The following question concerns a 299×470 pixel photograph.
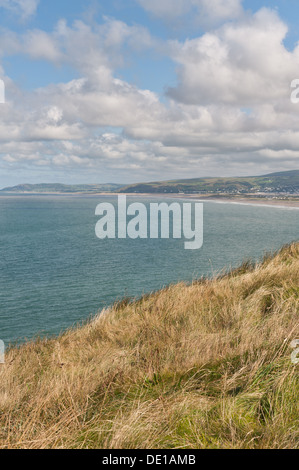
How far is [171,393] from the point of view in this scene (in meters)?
4.12

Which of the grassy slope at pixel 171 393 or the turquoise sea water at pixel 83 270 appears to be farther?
the turquoise sea water at pixel 83 270

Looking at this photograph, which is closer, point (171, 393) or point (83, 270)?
point (171, 393)

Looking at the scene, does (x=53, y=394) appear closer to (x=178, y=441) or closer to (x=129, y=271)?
(x=178, y=441)

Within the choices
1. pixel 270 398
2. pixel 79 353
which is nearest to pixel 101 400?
pixel 270 398

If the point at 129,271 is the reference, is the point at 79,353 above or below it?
above

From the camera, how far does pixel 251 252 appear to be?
39.9 metres

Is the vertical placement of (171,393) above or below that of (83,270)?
above

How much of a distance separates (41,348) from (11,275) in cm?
2522

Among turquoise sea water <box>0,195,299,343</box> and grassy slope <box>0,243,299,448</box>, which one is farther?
turquoise sea water <box>0,195,299,343</box>

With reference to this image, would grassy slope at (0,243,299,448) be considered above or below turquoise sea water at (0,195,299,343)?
above

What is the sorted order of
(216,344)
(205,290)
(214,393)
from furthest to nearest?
(205,290) → (216,344) → (214,393)

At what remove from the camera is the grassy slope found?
328 centimetres

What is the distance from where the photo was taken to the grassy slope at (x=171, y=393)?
129 inches

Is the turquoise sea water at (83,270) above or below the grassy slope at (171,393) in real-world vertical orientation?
below
